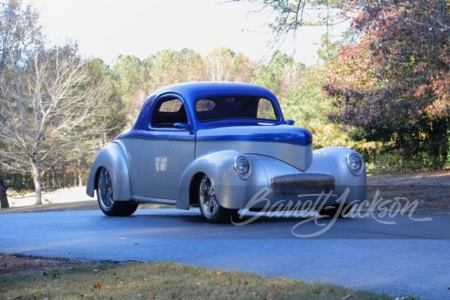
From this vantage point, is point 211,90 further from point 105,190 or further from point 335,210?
point 105,190

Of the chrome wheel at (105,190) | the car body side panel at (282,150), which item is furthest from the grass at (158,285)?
the chrome wheel at (105,190)

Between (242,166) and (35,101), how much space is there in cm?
2652

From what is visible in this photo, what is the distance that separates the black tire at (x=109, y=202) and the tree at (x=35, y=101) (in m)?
22.0

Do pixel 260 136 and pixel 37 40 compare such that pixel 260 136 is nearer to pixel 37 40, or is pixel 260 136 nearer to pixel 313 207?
pixel 313 207

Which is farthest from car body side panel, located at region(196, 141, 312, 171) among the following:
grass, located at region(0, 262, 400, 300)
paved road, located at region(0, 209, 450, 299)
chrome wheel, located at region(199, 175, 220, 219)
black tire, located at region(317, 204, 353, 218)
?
grass, located at region(0, 262, 400, 300)

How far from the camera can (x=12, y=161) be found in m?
37.9

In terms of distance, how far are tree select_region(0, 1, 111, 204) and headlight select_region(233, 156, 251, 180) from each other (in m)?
25.9

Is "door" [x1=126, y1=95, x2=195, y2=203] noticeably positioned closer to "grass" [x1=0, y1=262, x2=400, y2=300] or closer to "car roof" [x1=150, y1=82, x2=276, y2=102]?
"car roof" [x1=150, y1=82, x2=276, y2=102]

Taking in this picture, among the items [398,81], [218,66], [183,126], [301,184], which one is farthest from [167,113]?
[218,66]

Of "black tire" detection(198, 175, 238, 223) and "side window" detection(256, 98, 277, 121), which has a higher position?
"side window" detection(256, 98, 277, 121)

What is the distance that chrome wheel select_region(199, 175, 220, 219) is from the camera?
36.2 feet

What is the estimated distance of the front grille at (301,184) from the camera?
1064cm

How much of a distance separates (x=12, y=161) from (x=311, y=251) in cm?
3196

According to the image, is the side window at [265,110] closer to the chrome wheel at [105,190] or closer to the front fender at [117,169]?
the front fender at [117,169]
